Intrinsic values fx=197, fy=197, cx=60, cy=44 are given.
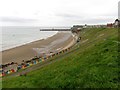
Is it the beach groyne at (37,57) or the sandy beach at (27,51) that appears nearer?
the beach groyne at (37,57)

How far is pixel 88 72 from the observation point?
53.7 feet

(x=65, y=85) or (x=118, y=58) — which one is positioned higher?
(x=118, y=58)

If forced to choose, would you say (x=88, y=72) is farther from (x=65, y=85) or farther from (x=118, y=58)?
(x=118, y=58)

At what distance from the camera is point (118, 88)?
12.8m

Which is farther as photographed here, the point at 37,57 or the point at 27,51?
the point at 27,51

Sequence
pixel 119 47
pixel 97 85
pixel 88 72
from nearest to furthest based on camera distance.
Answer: pixel 97 85
pixel 88 72
pixel 119 47

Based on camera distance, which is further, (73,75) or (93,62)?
(93,62)

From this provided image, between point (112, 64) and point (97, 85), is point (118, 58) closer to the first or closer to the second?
point (112, 64)

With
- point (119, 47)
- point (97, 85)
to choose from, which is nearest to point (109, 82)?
point (97, 85)

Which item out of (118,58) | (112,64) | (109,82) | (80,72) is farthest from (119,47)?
(109,82)

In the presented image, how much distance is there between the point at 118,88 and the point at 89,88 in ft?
6.38

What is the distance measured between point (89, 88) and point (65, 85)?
200 cm

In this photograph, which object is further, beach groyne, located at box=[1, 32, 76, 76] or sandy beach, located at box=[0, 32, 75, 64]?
sandy beach, located at box=[0, 32, 75, 64]

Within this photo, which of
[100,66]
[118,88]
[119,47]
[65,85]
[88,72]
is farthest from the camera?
[119,47]
